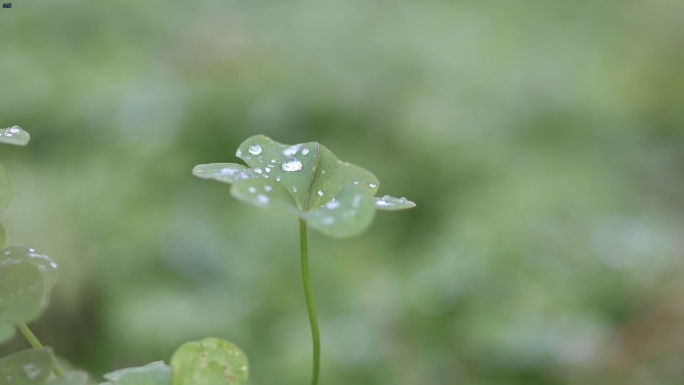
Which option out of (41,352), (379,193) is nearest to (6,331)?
(41,352)

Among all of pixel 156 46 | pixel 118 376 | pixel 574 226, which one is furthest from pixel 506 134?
pixel 118 376

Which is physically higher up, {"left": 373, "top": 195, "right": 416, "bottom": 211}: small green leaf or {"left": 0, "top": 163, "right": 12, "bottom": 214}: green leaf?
{"left": 373, "top": 195, "right": 416, "bottom": 211}: small green leaf

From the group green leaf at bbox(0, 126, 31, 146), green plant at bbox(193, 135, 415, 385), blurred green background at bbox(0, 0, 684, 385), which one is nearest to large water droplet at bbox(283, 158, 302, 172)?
green plant at bbox(193, 135, 415, 385)

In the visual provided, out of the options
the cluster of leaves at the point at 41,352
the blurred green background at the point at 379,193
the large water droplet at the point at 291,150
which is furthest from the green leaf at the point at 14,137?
the blurred green background at the point at 379,193

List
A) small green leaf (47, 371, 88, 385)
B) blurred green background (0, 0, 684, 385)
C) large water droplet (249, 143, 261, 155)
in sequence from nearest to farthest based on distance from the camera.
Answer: small green leaf (47, 371, 88, 385) < large water droplet (249, 143, 261, 155) < blurred green background (0, 0, 684, 385)

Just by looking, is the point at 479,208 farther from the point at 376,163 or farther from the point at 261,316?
the point at 261,316

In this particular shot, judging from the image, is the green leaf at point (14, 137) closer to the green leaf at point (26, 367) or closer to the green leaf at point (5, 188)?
the green leaf at point (5, 188)

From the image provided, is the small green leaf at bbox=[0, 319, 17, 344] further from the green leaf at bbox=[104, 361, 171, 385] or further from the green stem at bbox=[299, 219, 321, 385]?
the green stem at bbox=[299, 219, 321, 385]
